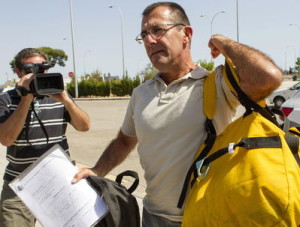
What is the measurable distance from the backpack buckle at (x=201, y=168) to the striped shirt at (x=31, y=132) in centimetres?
145

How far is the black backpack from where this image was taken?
78.5 inches

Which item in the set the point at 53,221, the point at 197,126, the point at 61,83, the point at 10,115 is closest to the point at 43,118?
the point at 10,115

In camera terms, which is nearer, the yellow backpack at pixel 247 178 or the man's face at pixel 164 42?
the yellow backpack at pixel 247 178

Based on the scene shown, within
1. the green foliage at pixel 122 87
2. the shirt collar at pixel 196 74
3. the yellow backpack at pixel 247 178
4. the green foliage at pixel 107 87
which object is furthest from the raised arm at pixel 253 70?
the green foliage at pixel 122 87

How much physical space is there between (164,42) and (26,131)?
1.25 m

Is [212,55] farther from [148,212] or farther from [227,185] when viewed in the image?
[148,212]

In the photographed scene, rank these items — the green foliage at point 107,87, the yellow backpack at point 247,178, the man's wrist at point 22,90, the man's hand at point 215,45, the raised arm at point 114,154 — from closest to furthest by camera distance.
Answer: the yellow backpack at point 247,178
the man's hand at point 215,45
the raised arm at point 114,154
the man's wrist at point 22,90
the green foliage at point 107,87

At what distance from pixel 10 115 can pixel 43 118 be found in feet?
0.77

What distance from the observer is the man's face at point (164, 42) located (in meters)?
2.01

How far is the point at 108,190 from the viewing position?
202 centimetres

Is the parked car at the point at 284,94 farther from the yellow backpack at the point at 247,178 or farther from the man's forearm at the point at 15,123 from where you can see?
the yellow backpack at the point at 247,178

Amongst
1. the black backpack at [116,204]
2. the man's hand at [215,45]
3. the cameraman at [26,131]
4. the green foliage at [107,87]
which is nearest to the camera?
the man's hand at [215,45]

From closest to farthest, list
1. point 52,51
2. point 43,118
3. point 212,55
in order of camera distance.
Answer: point 212,55, point 43,118, point 52,51

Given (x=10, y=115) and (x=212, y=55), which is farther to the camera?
(x=10, y=115)
